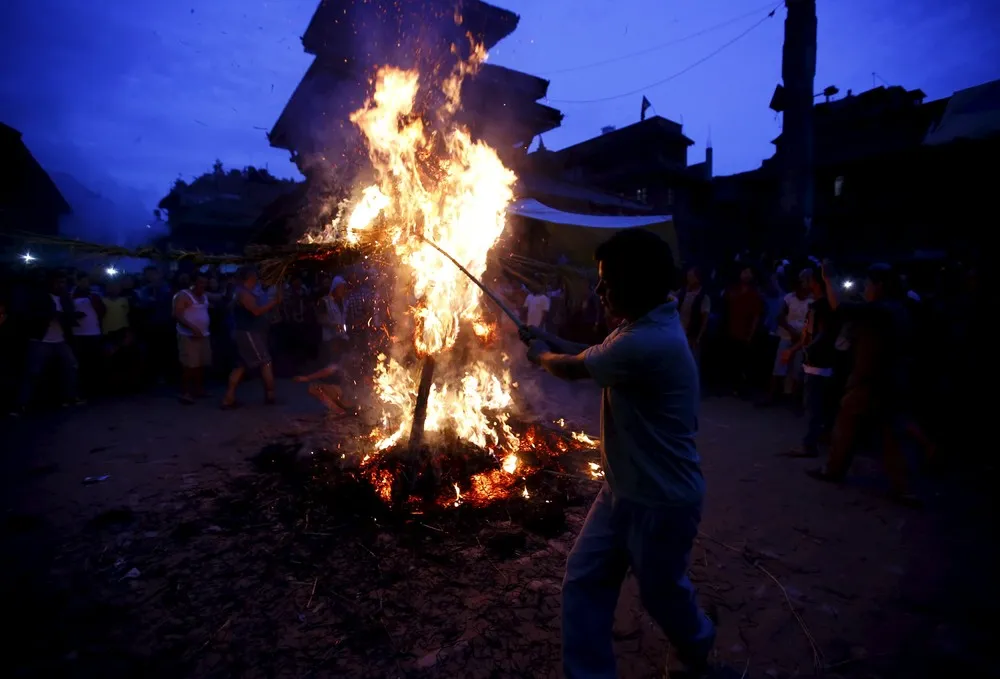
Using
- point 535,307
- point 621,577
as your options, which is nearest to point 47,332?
point 535,307

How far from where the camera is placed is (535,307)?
13.0 m

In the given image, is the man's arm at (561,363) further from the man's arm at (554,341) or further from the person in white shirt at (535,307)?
the person in white shirt at (535,307)

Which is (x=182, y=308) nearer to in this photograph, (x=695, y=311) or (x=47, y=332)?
(x=47, y=332)

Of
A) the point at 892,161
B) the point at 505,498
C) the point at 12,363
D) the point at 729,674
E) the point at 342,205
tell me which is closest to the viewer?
the point at 729,674

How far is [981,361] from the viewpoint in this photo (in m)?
6.80

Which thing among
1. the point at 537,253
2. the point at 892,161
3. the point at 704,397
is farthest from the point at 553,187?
the point at 892,161

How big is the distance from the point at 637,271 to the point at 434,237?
3.39 metres

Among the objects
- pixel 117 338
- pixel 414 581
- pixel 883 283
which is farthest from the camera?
pixel 117 338

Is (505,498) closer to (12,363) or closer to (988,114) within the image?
(988,114)

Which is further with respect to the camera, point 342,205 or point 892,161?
point 892,161

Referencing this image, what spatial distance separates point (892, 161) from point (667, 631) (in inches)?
1180

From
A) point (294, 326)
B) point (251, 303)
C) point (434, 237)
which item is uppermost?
point (434, 237)

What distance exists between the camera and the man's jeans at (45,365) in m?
8.22

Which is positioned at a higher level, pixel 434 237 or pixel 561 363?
pixel 434 237
